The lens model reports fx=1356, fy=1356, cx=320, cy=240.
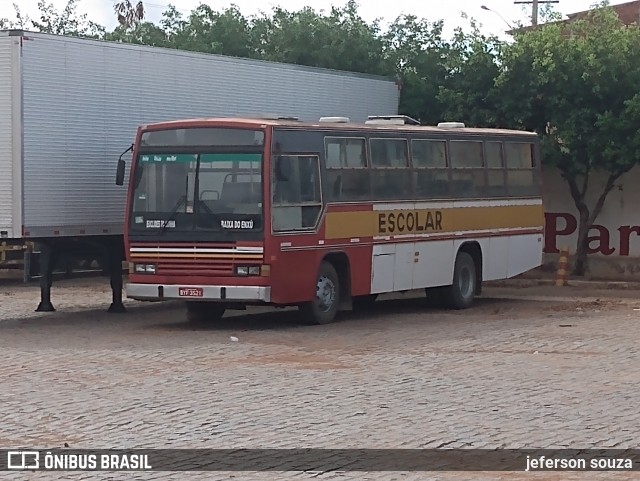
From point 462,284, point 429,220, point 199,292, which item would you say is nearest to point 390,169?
point 429,220

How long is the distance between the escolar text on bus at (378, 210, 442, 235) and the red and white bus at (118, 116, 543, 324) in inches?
1.1

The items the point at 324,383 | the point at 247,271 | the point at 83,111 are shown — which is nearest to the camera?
the point at 324,383

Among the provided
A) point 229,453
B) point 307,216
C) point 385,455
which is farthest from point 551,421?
point 307,216

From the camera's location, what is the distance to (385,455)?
31.5ft

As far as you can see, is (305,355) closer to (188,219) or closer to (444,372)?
(444,372)

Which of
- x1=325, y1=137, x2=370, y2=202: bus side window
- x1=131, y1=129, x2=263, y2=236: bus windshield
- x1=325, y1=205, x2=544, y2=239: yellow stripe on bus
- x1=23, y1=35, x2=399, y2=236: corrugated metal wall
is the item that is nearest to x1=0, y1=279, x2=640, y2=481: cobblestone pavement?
x1=325, y1=205, x2=544, y2=239: yellow stripe on bus

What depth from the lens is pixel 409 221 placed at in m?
20.8

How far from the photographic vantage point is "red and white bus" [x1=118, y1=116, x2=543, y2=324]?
1798cm

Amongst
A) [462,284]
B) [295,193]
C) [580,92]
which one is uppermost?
[580,92]

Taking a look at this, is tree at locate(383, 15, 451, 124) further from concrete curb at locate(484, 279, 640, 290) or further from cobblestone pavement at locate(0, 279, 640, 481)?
cobblestone pavement at locate(0, 279, 640, 481)

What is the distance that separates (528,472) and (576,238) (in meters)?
22.1

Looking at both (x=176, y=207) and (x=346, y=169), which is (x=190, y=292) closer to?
(x=176, y=207)

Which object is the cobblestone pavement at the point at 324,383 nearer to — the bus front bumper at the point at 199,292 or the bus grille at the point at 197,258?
the bus front bumper at the point at 199,292

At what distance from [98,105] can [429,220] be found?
544cm
